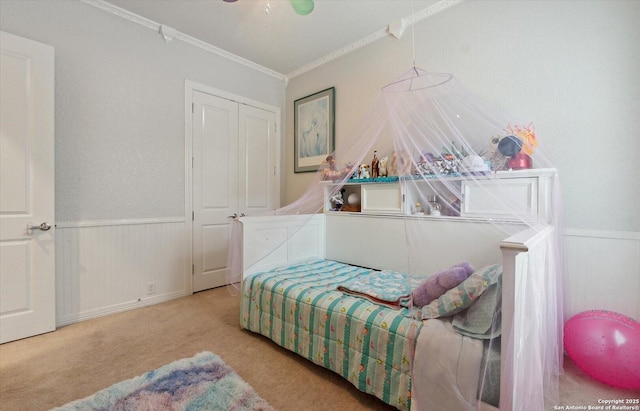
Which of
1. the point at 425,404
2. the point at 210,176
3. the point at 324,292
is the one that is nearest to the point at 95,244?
the point at 210,176

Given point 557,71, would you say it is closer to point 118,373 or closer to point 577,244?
point 577,244

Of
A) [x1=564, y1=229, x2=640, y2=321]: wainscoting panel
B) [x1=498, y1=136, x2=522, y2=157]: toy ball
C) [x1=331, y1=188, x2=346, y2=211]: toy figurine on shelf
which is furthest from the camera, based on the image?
[x1=331, y1=188, x2=346, y2=211]: toy figurine on shelf

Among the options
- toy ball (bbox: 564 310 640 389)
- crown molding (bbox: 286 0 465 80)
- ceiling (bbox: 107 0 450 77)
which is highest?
ceiling (bbox: 107 0 450 77)

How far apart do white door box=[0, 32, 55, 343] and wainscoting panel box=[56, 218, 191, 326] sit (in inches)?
7.5

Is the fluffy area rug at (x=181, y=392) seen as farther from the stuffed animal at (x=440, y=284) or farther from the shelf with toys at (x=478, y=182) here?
the shelf with toys at (x=478, y=182)

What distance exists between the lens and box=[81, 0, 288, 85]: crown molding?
270cm

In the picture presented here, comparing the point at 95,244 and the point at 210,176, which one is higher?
the point at 210,176

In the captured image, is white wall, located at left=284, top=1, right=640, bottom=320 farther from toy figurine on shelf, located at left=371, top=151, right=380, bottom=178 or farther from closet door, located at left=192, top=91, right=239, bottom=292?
closet door, located at left=192, top=91, right=239, bottom=292

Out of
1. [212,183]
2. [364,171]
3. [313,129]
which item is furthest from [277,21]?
[212,183]

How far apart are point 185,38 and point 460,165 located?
3196 millimetres

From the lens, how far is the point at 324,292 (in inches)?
76.1

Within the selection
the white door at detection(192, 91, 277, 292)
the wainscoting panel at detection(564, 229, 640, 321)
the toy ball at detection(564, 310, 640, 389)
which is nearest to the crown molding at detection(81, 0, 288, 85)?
the white door at detection(192, 91, 277, 292)

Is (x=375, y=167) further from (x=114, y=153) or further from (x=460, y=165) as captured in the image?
(x=114, y=153)

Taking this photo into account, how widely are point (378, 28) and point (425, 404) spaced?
326 cm
